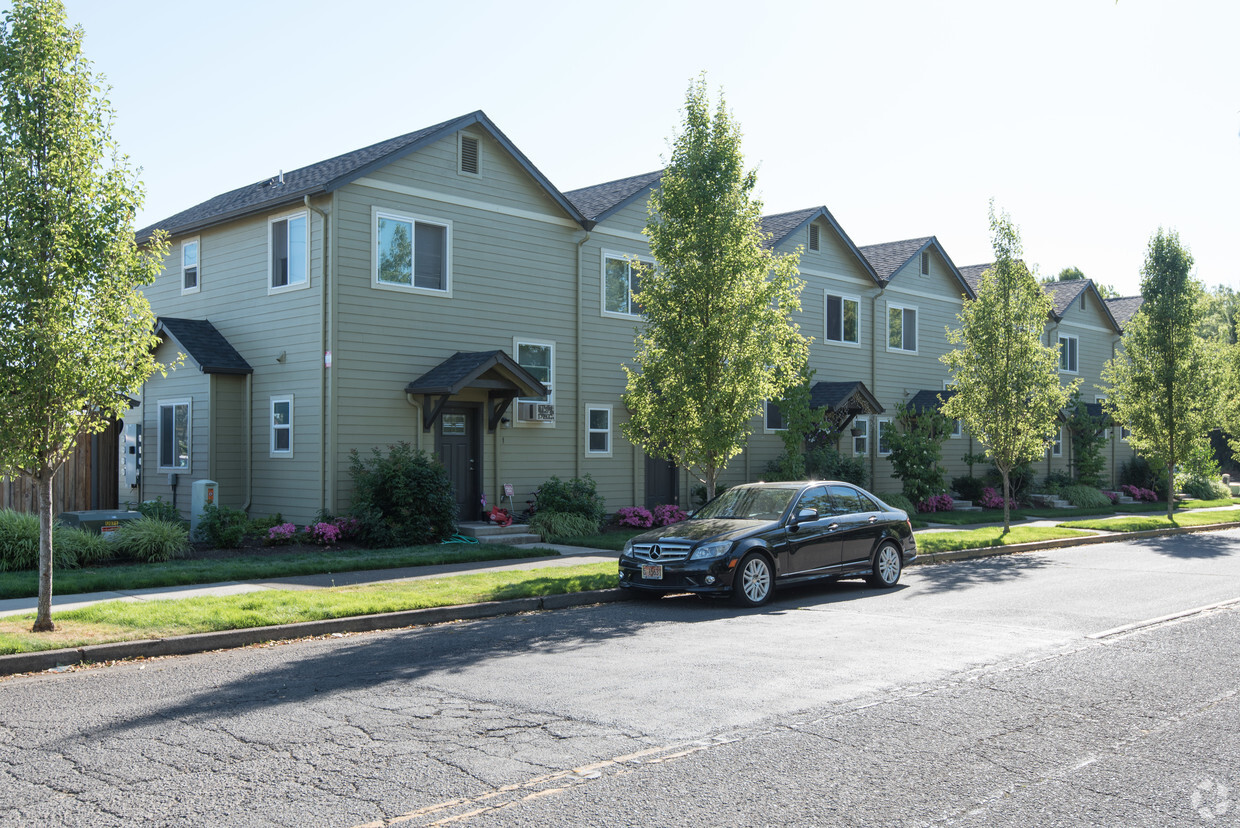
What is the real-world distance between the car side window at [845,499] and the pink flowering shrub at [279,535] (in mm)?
8860

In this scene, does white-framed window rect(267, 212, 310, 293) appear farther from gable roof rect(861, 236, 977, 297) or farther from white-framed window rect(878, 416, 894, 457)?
gable roof rect(861, 236, 977, 297)

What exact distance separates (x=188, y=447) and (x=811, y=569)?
1277 centimetres

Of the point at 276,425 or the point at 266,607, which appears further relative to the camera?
the point at 276,425

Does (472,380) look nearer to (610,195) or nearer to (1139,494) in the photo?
(610,195)

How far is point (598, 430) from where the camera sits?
70.4 feet

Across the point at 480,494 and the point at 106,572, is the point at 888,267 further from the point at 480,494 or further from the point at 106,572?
the point at 106,572

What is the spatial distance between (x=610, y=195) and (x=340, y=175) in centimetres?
744

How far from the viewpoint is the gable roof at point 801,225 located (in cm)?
2631

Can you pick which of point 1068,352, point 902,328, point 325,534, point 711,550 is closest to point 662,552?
point 711,550

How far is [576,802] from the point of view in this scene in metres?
4.97

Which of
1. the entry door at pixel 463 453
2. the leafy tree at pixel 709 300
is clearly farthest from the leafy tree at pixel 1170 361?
the entry door at pixel 463 453

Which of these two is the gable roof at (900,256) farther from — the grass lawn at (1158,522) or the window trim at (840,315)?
the grass lawn at (1158,522)

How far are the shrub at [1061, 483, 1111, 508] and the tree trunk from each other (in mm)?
28875

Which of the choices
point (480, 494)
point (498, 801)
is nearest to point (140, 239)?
point (480, 494)
